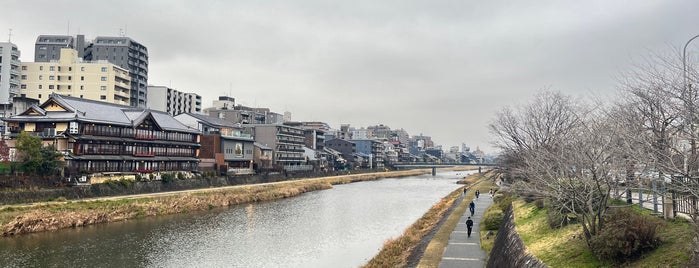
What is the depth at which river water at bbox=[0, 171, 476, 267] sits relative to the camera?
25031mm

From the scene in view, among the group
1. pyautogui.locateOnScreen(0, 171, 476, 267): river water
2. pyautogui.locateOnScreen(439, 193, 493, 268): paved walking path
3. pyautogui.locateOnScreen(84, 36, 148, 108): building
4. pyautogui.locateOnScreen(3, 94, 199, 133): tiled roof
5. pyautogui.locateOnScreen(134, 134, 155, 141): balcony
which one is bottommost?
pyautogui.locateOnScreen(0, 171, 476, 267): river water

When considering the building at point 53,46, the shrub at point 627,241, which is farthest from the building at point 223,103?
the shrub at point 627,241

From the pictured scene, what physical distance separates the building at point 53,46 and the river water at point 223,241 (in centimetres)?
6739

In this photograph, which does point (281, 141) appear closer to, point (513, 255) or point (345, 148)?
point (345, 148)

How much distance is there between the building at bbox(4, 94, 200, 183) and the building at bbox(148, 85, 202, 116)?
132 ft

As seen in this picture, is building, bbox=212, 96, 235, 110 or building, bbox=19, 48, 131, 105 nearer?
building, bbox=19, 48, 131, 105

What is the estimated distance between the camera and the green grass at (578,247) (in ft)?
36.1

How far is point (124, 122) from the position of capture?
51.6 meters

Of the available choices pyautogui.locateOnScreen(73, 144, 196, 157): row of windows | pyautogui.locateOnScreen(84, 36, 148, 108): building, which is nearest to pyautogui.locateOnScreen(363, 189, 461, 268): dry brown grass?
pyautogui.locateOnScreen(73, 144, 196, 157): row of windows

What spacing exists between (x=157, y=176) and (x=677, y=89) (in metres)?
53.5

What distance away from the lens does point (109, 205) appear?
3778cm

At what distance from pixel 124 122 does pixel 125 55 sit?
45669mm

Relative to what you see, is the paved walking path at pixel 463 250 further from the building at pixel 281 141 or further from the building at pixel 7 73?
the building at pixel 7 73

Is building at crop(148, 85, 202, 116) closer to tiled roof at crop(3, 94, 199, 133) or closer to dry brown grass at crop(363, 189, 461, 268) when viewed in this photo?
tiled roof at crop(3, 94, 199, 133)
